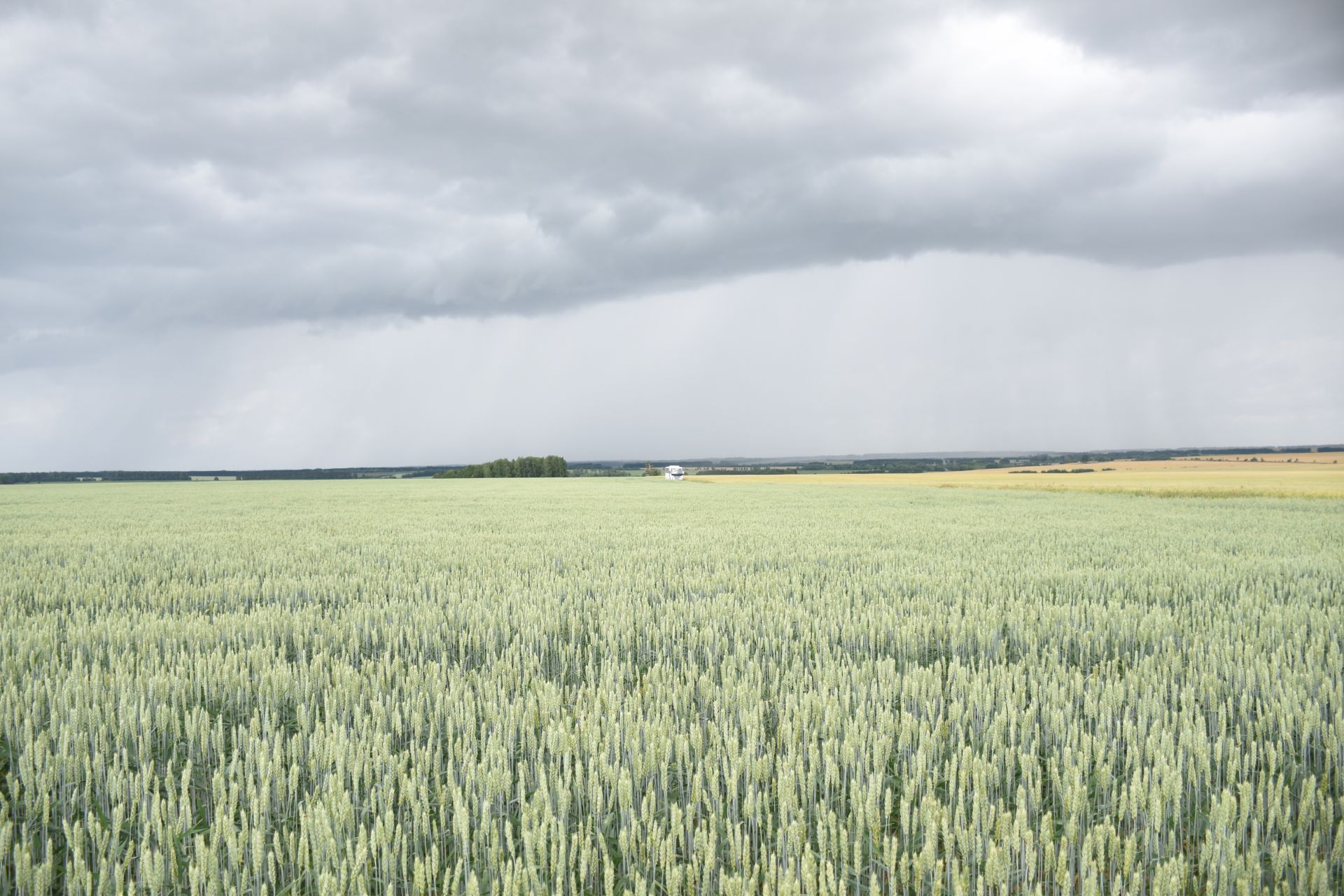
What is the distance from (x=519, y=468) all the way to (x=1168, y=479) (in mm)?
87332

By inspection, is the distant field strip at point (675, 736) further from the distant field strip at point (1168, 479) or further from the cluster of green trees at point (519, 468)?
the cluster of green trees at point (519, 468)

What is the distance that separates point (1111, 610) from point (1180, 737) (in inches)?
161

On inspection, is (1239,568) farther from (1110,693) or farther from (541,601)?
(541,601)

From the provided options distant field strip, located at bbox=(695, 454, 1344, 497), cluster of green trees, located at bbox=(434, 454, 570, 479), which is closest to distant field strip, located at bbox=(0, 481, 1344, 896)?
distant field strip, located at bbox=(695, 454, 1344, 497)

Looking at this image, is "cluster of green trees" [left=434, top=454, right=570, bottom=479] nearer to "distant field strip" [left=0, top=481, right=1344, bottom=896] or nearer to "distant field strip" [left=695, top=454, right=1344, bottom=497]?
"distant field strip" [left=695, top=454, right=1344, bottom=497]

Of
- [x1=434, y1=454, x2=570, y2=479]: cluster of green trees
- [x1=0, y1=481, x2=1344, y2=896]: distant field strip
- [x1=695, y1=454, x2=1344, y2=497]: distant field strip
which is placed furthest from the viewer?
[x1=434, y1=454, x2=570, y2=479]: cluster of green trees

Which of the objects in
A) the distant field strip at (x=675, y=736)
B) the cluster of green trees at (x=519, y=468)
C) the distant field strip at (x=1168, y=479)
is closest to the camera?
the distant field strip at (x=675, y=736)

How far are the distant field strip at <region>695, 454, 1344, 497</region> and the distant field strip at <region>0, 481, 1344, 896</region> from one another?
139 ft

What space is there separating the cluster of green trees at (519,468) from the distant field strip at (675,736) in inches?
4109

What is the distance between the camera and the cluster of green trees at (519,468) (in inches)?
4454

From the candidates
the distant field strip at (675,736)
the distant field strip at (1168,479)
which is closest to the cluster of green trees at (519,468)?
the distant field strip at (1168,479)

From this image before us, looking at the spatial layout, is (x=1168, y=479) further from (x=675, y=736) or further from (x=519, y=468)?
(x=519, y=468)

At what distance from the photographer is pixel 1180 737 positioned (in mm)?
3656

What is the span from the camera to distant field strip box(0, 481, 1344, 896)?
9.21ft
